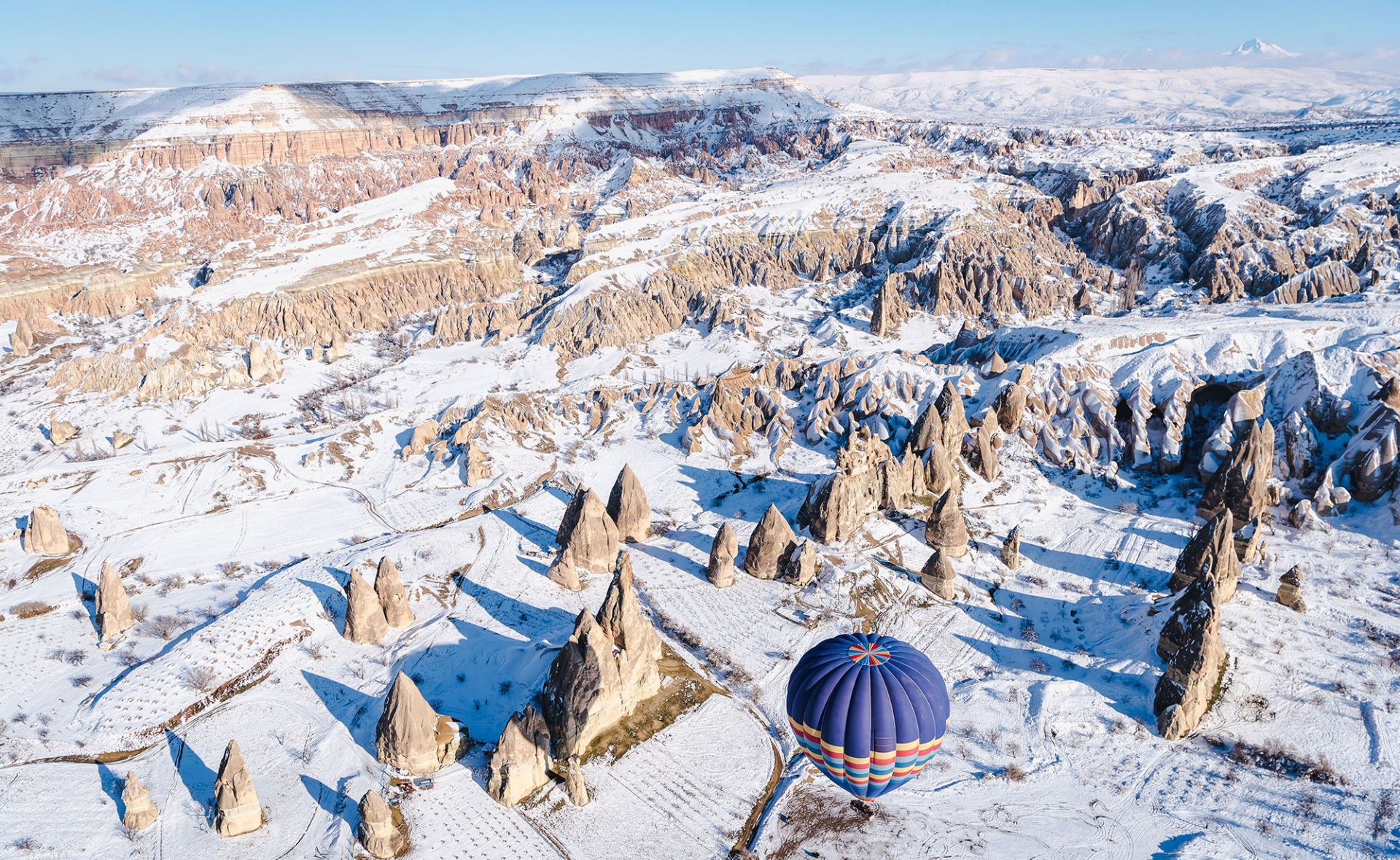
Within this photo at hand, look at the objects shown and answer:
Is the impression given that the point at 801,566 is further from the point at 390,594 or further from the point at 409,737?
the point at 390,594

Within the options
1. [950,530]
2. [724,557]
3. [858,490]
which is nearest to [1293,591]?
[950,530]

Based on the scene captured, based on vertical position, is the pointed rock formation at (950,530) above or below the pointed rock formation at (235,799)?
above

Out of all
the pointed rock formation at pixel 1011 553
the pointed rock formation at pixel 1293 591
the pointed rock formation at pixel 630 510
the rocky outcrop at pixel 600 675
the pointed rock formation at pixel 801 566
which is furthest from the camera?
the pointed rock formation at pixel 630 510

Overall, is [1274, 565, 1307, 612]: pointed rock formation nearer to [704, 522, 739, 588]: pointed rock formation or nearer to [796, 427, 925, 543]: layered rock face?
[796, 427, 925, 543]: layered rock face

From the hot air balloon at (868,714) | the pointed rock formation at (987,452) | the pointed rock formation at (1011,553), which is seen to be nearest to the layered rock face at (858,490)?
the pointed rock formation at (987,452)

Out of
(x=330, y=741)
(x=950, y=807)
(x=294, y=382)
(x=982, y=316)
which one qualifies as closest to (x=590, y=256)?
(x=294, y=382)

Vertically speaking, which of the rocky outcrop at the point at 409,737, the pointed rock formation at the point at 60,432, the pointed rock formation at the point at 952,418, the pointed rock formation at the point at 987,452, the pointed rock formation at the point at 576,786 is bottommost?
the pointed rock formation at the point at 576,786

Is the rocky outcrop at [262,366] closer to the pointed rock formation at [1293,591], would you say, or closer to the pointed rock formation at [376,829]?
the pointed rock formation at [376,829]

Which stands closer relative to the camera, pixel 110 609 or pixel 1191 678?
pixel 1191 678
